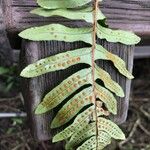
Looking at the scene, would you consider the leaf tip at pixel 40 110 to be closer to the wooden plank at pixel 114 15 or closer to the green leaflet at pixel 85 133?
the green leaflet at pixel 85 133

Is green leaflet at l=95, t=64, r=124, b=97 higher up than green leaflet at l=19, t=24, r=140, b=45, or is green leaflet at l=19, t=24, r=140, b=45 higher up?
green leaflet at l=19, t=24, r=140, b=45

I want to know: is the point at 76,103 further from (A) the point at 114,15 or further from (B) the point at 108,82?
(A) the point at 114,15

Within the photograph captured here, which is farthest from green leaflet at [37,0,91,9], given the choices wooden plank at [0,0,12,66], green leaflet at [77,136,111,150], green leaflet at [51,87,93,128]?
green leaflet at [77,136,111,150]

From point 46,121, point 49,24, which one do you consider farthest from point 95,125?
point 49,24

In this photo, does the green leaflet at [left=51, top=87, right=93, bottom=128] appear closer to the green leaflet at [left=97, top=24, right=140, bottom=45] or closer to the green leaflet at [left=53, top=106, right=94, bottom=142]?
the green leaflet at [left=53, top=106, right=94, bottom=142]

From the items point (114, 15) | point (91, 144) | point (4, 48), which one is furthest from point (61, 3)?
point (4, 48)

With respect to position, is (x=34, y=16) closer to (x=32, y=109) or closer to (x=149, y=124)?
(x=32, y=109)
